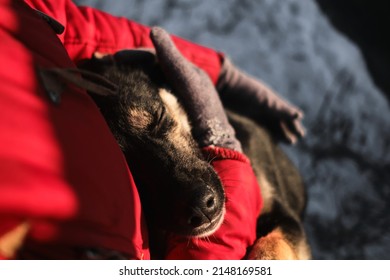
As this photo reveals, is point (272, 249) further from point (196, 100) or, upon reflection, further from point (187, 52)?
point (187, 52)

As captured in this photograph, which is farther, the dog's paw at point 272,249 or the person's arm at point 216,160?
the dog's paw at point 272,249

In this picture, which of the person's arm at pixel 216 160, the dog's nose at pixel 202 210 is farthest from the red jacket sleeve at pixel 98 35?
the dog's nose at pixel 202 210

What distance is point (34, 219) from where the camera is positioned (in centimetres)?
79

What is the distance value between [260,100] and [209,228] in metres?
1.15

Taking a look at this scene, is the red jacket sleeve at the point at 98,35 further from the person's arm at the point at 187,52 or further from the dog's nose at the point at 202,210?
the dog's nose at the point at 202,210

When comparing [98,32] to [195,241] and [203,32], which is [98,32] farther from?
[195,241]

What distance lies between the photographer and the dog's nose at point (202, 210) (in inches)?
53.7

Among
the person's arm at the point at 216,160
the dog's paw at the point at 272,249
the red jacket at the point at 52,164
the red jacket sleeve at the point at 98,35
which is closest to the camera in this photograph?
the red jacket at the point at 52,164

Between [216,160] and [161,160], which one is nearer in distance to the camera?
[161,160]

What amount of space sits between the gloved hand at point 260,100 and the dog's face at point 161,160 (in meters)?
0.77

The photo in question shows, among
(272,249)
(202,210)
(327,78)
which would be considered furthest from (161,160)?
(327,78)

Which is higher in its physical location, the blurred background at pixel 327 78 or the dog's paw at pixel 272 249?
the blurred background at pixel 327 78

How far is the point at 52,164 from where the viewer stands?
83cm

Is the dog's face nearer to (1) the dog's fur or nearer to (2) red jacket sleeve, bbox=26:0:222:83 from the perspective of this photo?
(1) the dog's fur
